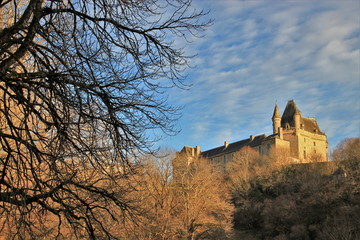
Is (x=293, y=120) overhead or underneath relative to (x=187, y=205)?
overhead

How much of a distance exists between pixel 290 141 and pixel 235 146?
12.5 m

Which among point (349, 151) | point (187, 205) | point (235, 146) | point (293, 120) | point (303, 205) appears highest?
point (293, 120)

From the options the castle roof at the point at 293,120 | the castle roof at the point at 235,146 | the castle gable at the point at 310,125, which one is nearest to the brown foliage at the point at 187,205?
the castle roof at the point at 235,146

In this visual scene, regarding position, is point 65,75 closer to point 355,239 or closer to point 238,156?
point 355,239

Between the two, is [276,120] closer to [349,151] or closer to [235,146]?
[235,146]

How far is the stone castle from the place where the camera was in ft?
252

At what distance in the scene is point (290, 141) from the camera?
7881 cm

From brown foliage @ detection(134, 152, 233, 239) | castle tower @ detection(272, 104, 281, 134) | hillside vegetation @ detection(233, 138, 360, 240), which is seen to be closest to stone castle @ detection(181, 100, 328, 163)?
castle tower @ detection(272, 104, 281, 134)

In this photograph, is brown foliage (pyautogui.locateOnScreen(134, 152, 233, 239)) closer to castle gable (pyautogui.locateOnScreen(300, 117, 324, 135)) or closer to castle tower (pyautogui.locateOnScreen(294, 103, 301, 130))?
castle tower (pyautogui.locateOnScreen(294, 103, 301, 130))

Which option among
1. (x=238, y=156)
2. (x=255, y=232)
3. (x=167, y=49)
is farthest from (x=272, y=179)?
(x=167, y=49)

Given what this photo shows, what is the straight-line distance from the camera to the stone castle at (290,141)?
7669 cm

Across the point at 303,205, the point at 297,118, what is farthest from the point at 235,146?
the point at 303,205

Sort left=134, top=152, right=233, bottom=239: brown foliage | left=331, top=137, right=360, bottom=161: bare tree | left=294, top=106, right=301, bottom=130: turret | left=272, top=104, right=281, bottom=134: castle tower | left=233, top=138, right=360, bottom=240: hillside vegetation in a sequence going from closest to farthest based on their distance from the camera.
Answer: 1. left=134, top=152, right=233, bottom=239: brown foliage
2. left=233, top=138, right=360, bottom=240: hillside vegetation
3. left=331, top=137, right=360, bottom=161: bare tree
4. left=294, top=106, right=301, bottom=130: turret
5. left=272, top=104, right=281, bottom=134: castle tower

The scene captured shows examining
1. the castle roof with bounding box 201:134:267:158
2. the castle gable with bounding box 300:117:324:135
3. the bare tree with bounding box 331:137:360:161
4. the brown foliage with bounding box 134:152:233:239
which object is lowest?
the brown foliage with bounding box 134:152:233:239
